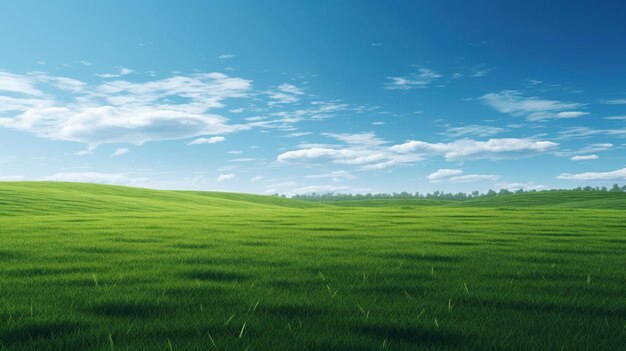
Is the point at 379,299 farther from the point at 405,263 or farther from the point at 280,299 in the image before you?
the point at 405,263

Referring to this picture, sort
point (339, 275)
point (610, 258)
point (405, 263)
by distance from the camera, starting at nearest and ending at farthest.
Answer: point (339, 275) < point (405, 263) < point (610, 258)

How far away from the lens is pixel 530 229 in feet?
55.3

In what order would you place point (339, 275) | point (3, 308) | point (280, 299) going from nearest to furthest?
point (3, 308) → point (280, 299) → point (339, 275)

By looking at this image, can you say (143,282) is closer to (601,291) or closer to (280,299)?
(280,299)

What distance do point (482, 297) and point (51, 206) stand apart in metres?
37.5

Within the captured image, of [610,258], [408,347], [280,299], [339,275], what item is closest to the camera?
[408,347]

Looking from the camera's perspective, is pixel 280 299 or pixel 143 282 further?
pixel 143 282

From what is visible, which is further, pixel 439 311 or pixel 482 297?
pixel 482 297

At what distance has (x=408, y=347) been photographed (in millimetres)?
3973

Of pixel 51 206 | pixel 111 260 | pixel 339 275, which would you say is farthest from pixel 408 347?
pixel 51 206

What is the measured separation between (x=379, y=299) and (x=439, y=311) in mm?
759

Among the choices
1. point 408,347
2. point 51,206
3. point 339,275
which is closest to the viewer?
point 408,347

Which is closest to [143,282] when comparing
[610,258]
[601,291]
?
[601,291]

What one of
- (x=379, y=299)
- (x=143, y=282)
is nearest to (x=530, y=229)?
(x=379, y=299)
